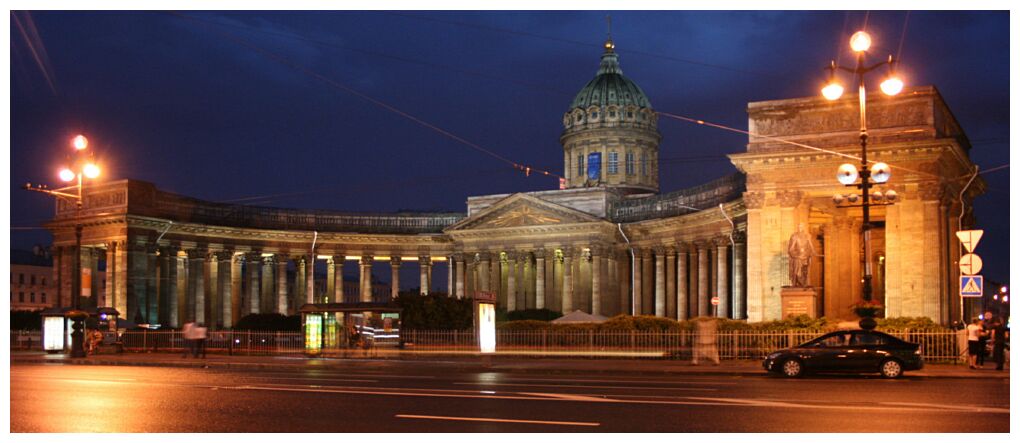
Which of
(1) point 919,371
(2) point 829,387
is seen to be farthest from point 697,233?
(2) point 829,387

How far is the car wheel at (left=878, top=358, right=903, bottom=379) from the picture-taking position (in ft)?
93.0

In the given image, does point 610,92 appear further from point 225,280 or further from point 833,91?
point 833,91

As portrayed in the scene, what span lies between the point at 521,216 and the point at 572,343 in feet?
128

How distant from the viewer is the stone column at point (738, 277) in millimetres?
60938

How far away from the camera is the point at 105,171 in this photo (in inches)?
2918

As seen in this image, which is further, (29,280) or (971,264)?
(29,280)

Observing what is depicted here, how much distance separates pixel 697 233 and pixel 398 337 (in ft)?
92.7

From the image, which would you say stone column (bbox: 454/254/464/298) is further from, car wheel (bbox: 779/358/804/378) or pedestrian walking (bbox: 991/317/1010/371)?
car wheel (bbox: 779/358/804/378)

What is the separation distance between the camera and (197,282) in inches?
2965

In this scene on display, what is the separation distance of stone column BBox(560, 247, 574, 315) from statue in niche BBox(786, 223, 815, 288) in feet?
119

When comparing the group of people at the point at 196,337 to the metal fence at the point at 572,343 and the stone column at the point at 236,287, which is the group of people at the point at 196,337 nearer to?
the metal fence at the point at 572,343

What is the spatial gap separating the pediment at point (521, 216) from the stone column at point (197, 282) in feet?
59.8

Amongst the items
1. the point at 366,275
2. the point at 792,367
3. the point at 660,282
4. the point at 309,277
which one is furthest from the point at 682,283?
the point at 792,367
